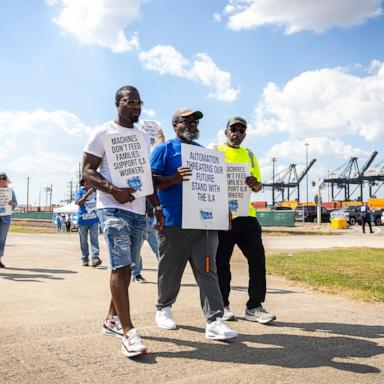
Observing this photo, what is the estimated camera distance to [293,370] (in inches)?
128

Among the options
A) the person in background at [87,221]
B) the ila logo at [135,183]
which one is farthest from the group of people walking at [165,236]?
the person in background at [87,221]

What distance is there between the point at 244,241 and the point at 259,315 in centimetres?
74

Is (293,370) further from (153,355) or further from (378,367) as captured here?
(153,355)

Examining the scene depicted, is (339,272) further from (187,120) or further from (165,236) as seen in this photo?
(187,120)

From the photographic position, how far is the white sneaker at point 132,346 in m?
3.43

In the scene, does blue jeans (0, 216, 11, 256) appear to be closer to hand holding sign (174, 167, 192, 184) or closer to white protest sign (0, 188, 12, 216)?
white protest sign (0, 188, 12, 216)

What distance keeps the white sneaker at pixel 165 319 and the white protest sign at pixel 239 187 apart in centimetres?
125

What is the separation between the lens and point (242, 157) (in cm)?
513

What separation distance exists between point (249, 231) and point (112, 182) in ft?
5.48

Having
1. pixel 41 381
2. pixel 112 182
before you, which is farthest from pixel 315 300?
pixel 41 381

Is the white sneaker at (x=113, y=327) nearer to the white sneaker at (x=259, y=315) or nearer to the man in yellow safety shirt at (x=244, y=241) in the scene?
the man in yellow safety shirt at (x=244, y=241)

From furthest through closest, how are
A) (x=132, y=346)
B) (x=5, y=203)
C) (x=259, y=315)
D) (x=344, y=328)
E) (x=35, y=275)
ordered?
(x=5, y=203), (x=35, y=275), (x=259, y=315), (x=344, y=328), (x=132, y=346)

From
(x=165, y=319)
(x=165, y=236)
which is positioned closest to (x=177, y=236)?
(x=165, y=236)

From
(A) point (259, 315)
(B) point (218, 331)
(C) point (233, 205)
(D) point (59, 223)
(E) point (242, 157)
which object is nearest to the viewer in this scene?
(B) point (218, 331)
